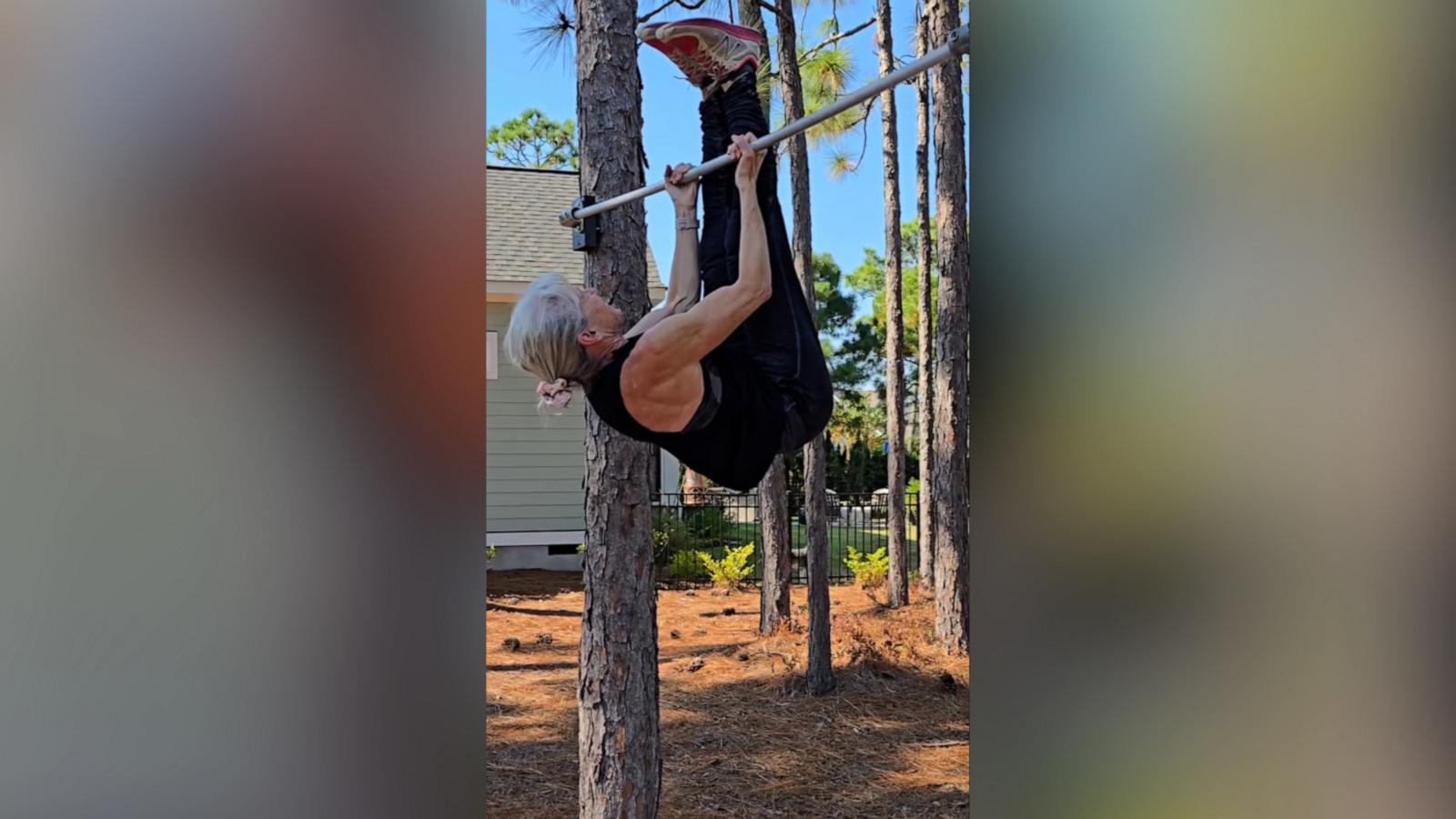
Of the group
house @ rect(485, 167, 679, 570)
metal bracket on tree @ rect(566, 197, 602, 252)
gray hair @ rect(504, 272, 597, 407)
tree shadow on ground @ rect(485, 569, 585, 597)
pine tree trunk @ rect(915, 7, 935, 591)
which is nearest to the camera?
gray hair @ rect(504, 272, 597, 407)

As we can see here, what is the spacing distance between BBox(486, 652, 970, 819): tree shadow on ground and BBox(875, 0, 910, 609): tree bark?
225cm

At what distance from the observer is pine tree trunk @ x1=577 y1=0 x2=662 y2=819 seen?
3.39m

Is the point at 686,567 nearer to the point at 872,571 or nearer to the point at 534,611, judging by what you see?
the point at 872,571

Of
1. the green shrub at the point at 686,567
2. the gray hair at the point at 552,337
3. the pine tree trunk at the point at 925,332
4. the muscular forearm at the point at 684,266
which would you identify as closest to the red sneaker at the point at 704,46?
the muscular forearm at the point at 684,266

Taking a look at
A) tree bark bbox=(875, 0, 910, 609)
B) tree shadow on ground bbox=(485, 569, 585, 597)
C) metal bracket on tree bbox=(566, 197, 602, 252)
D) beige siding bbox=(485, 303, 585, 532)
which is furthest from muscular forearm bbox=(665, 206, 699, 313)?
beige siding bbox=(485, 303, 585, 532)

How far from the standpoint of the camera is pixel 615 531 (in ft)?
11.3

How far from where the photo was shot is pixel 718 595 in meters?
10.3

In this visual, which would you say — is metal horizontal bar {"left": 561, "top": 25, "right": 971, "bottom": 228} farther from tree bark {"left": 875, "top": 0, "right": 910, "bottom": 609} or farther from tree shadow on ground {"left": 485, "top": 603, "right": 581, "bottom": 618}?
tree bark {"left": 875, "top": 0, "right": 910, "bottom": 609}

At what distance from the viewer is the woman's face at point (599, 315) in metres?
2.26

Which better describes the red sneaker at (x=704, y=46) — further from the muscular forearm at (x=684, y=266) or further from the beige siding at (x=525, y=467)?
the beige siding at (x=525, y=467)

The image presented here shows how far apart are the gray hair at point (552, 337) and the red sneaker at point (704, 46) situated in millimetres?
678
